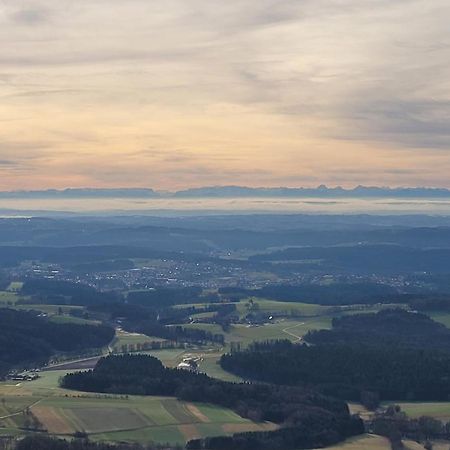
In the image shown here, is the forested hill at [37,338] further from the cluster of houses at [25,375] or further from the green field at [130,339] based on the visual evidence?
the cluster of houses at [25,375]

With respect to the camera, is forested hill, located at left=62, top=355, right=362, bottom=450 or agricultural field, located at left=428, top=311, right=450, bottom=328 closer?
forested hill, located at left=62, top=355, right=362, bottom=450

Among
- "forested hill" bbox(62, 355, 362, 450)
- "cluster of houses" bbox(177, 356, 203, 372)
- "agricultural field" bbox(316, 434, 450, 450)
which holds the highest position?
"forested hill" bbox(62, 355, 362, 450)

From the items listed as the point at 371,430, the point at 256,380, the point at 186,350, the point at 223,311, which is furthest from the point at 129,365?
the point at 223,311

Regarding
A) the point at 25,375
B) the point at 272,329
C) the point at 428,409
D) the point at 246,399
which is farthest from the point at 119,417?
the point at 272,329

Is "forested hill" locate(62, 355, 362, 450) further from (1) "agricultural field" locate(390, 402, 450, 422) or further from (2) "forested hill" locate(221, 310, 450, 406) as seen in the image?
(2) "forested hill" locate(221, 310, 450, 406)

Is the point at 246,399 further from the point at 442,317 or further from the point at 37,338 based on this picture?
the point at 442,317

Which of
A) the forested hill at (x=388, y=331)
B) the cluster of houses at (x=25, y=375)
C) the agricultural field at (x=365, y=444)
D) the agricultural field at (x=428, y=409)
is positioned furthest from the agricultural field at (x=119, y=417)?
the forested hill at (x=388, y=331)

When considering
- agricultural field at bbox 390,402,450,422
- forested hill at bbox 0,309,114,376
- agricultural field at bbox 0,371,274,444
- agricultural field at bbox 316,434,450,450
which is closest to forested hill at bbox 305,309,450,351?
forested hill at bbox 0,309,114,376
